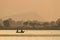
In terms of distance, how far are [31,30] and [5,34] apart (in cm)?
23

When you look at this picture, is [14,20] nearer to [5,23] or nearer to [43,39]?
[5,23]

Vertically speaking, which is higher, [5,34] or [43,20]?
[43,20]

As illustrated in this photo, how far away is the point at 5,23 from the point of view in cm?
125

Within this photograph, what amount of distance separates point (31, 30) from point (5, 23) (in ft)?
0.79

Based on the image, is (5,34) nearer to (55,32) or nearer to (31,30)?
(31,30)

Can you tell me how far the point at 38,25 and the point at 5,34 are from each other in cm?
30

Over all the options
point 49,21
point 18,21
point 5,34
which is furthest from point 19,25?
point 49,21

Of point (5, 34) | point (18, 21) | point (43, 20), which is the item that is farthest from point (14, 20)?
point (43, 20)

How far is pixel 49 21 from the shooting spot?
4.12ft

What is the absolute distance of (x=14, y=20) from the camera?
1.26 meters

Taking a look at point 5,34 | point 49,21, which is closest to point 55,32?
point 49,21

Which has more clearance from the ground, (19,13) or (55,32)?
(19,13)

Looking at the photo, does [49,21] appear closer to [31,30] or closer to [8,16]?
[31,30]

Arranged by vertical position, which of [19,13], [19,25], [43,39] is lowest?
[43,39]
